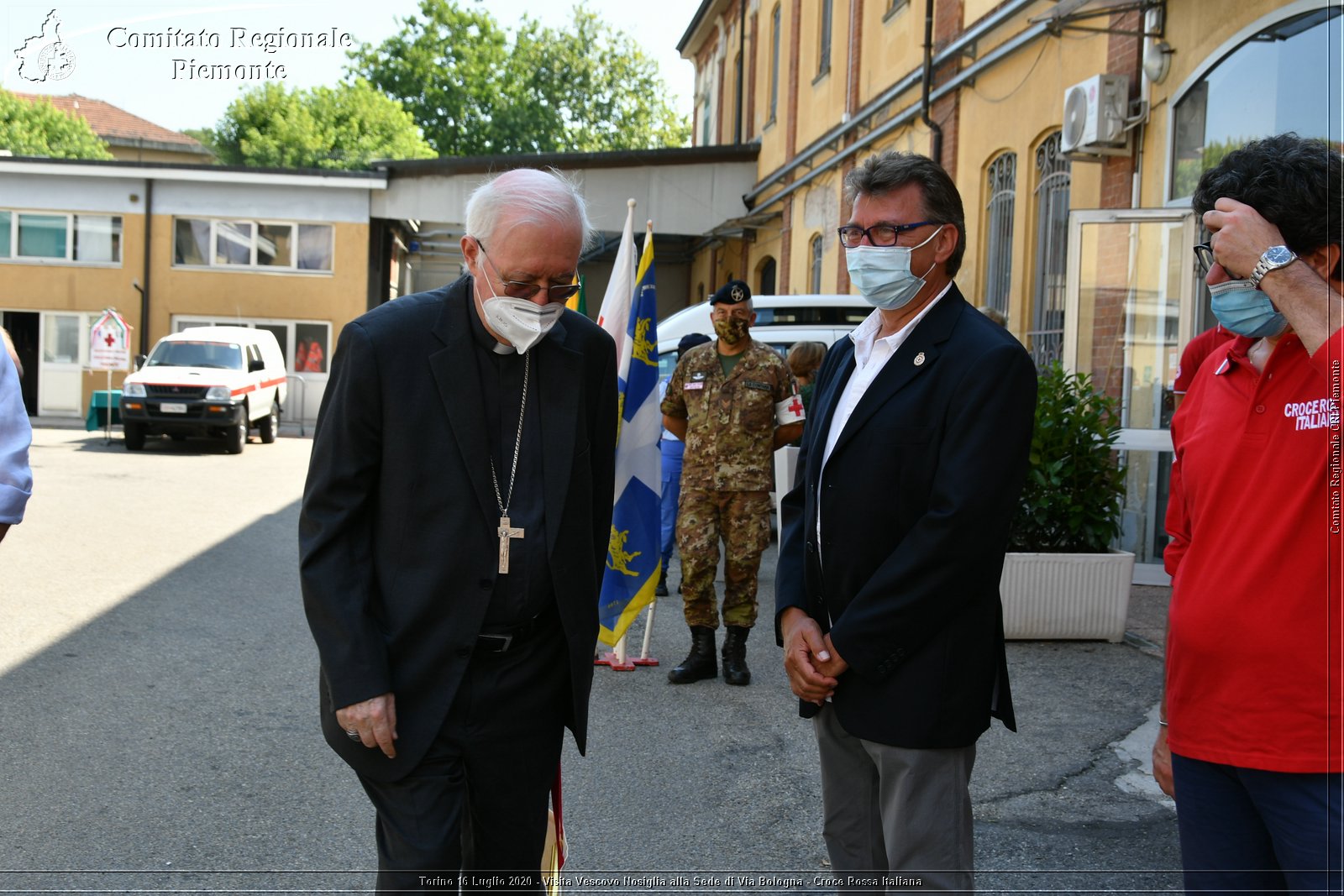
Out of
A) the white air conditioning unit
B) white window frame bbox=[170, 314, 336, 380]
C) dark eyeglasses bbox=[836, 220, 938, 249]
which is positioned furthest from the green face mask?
white window frame bbox=[170, 314, 336, 380]

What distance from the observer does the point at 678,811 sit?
4684 mm

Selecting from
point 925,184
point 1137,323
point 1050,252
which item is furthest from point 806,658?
point 1050,252

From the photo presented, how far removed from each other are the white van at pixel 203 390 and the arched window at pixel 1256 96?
53.5 ft

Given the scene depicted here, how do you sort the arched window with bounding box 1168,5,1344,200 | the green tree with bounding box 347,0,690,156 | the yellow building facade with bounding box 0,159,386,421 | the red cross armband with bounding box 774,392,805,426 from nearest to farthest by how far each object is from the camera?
the red cross armband with bounding box 774,392,805,426 → the arched window with bounding box 1168,5,1344,200 → the yellow building facade with bounding box 0,159,386,421 → the green tree with bounding box 347,0,690,156

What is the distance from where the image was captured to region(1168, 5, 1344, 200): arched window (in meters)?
8.29

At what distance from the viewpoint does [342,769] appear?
507 centimetres

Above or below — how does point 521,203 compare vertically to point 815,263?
below

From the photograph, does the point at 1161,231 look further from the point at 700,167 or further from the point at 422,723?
the point at 700,167

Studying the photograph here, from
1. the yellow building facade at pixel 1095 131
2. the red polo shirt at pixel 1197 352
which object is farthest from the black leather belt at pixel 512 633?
the yellow building facade at pixel 1095 131

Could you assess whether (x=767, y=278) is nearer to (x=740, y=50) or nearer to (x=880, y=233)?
(x=740, y=50)

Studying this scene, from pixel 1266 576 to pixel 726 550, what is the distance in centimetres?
467

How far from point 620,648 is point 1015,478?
4.54 meters

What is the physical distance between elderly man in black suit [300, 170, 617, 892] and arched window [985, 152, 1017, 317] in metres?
11.5

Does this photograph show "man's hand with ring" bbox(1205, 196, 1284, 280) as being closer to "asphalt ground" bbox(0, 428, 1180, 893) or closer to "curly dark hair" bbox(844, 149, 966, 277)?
"curly dark hair" bbox(844, 149, 966, 277)
